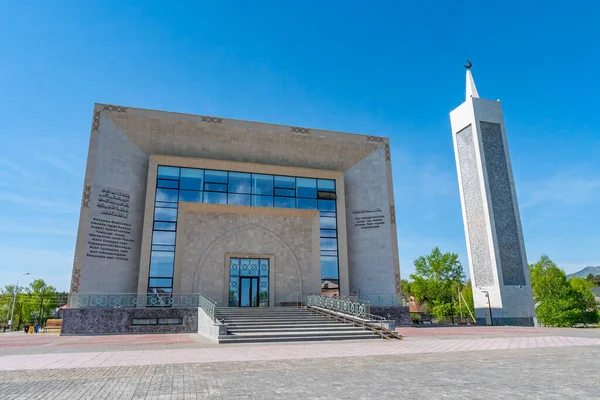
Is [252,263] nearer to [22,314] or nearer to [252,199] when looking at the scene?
[252,199]

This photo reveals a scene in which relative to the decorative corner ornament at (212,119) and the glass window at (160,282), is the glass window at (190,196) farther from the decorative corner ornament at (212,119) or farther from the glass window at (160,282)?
the glass window at (160,282)

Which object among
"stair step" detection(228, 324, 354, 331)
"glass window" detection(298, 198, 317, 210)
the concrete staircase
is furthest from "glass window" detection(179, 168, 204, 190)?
"stair step" detection(228, 324, 354, 331)

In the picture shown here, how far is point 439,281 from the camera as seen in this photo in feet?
160

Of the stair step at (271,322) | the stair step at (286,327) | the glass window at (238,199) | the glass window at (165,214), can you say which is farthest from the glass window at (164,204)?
the stair step at (286,327)

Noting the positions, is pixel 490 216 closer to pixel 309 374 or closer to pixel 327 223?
pixel 327 223

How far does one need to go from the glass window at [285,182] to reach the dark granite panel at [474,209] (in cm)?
1488

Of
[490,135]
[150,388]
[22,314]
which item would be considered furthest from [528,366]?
[22,314]

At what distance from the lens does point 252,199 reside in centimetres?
2522

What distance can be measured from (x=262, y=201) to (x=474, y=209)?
17127 millimetres

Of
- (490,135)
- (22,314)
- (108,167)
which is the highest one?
(490,135)

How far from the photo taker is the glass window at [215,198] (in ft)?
80.2

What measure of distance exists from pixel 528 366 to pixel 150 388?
6946 mm

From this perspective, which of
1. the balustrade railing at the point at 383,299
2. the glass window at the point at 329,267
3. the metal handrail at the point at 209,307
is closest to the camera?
the metal handrail at the point at 209,307

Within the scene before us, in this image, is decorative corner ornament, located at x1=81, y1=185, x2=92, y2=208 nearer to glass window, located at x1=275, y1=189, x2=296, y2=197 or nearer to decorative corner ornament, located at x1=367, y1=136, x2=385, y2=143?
glass window, located at x1=275, y1=189, x2=296, y2=197
